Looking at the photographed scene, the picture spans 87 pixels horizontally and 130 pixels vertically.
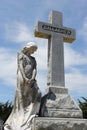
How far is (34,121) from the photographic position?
20.2 feet

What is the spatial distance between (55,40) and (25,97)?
1826 millimetres

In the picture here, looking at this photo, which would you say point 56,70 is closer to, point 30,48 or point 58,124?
point 30,48

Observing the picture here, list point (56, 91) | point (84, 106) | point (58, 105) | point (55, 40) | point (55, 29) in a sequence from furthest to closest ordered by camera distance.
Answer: point (84, 106), point (55, 29), point (55, 40), point (56, 91), point (58, 105)

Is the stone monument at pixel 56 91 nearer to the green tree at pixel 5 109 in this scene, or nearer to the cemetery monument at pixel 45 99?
the cemetery monument at pixel 45 99

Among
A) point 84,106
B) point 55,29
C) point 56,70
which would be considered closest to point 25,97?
point 56,70

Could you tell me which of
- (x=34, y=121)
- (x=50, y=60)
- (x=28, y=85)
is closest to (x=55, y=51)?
(x=50, y=60)

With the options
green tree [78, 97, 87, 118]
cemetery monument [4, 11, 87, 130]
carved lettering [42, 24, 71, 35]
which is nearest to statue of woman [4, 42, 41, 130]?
→ cemetery monument [4, 11, 87, 130]

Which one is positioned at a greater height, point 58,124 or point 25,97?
point 25,97

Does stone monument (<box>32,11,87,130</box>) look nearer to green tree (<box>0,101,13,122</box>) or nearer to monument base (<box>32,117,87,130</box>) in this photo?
monument base (<box>32,117,87,130</box>)

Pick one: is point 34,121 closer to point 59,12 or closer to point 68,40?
point 68,40

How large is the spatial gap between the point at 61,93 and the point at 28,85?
94cm

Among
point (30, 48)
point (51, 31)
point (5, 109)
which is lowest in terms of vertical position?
point (5, 109)

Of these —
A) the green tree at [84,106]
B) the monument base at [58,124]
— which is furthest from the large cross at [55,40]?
the green tree at [84,106]

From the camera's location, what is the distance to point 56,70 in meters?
7.19
